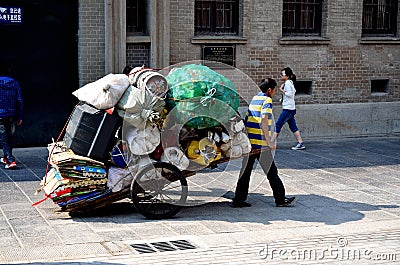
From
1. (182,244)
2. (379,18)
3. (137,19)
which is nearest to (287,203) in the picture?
(182,244)

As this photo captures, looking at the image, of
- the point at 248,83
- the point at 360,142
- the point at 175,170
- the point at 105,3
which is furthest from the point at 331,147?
the point at 175,170

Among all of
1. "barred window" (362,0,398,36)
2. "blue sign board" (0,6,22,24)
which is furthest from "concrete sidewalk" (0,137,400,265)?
"barred window" (362,0,398,36)

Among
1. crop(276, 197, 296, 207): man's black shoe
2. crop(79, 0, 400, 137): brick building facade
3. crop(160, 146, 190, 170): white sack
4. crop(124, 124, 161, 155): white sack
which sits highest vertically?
crop(79, 0, 400, 137): brick building facade

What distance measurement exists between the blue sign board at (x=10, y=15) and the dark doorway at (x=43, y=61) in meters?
0.06

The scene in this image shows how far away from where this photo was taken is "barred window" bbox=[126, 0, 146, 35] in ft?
45.0

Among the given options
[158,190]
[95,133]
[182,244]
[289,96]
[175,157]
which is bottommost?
[182,244]

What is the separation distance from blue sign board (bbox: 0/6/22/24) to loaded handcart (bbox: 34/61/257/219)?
4.89 meters

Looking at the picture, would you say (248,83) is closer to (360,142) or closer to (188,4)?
(188,4)

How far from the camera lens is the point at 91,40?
43.5ft

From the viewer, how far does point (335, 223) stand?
342 inches

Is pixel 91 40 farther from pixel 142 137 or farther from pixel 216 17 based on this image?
pixel 142 137

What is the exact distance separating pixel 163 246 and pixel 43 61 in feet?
22.3

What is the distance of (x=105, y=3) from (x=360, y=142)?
6489mm

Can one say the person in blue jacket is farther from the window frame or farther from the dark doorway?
the window frame
